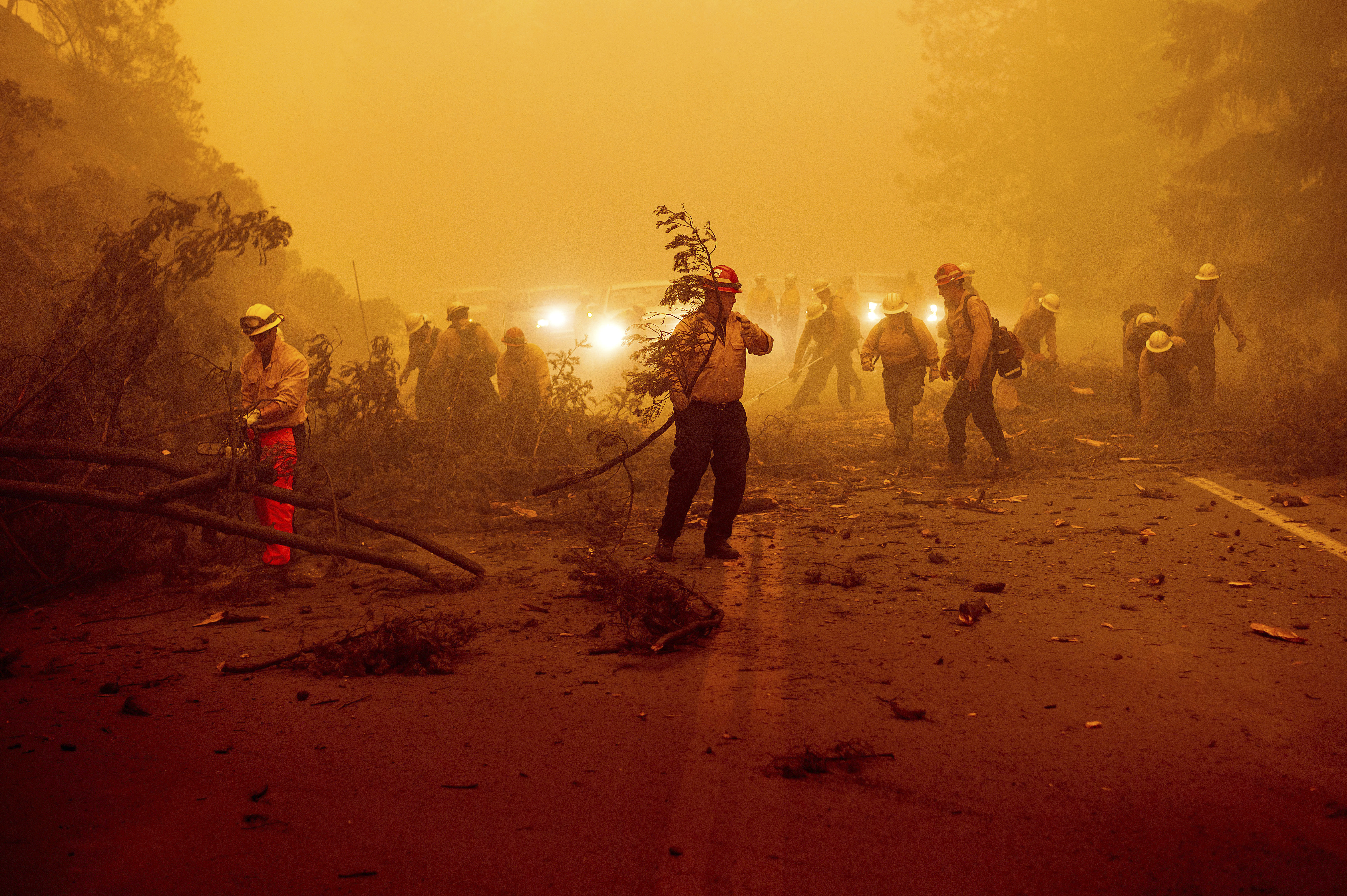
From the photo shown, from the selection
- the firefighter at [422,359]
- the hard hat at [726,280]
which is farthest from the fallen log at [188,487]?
the firefighter at [422,359]

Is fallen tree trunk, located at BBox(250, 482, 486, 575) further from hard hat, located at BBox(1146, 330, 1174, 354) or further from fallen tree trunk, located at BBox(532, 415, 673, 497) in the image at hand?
hard hat, located at BBox(1146, 330, 1174, 354)

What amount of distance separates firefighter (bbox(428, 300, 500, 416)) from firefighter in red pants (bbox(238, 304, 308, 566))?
3.48 m

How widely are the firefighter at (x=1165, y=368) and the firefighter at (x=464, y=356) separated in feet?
25.2

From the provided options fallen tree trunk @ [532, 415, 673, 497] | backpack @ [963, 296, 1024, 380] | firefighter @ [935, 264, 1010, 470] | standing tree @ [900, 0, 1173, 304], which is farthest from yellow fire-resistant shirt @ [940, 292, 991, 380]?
standing tree @ [900, 0, 1173, 304]

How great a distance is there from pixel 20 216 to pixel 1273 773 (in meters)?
16.7

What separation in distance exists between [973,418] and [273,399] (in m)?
6.45

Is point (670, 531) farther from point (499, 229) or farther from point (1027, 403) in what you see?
point (499, 229)

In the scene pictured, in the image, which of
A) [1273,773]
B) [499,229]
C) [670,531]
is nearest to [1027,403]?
[670,531]

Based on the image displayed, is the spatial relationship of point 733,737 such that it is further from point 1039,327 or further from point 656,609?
point 1039,327

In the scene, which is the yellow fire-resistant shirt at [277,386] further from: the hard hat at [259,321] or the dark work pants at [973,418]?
the dark work pants at [973,418]

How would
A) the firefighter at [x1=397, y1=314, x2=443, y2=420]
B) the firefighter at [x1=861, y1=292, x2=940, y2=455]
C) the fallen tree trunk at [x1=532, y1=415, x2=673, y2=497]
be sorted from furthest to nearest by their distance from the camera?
the firefighter at [x1=397, y1=314, x2=443, y2=420], the firefighter at [x1=861, y1=292, x2=940, y2=455], the fallen tree trunk at [x1=532, y1=415, x2=673, y2=497]

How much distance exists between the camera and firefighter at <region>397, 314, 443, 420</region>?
12.3m

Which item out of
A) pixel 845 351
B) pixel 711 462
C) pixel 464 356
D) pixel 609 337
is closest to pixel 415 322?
pixel 464 356

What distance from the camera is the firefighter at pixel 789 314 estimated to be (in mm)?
20141
